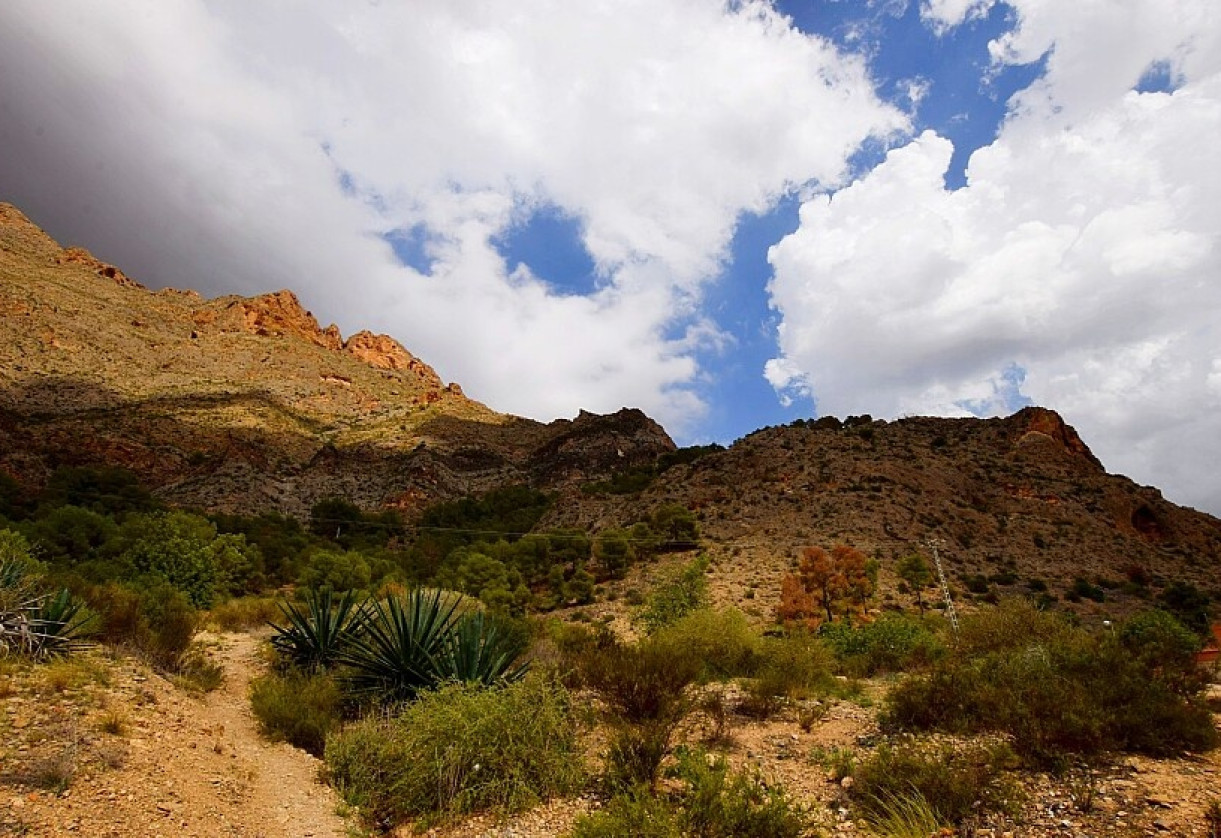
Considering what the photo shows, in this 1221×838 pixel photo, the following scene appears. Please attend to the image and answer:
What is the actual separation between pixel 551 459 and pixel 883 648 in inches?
2262

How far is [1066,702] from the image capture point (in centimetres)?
731

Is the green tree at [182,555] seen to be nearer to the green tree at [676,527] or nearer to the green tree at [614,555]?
the green tree at [614,555]

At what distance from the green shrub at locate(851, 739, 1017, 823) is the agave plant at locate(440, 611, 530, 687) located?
5.06m

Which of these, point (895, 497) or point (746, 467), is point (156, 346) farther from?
point (895, 497)

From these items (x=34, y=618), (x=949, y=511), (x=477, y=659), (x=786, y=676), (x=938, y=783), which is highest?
(x=949, y=511)

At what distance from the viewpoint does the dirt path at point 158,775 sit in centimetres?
572

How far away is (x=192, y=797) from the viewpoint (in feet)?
22.0

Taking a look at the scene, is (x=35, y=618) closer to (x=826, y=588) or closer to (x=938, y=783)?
(x=938, y=783)

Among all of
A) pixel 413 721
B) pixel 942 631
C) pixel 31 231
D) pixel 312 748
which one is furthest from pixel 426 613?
pixel 31 231

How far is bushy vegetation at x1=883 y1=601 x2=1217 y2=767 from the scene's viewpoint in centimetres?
698

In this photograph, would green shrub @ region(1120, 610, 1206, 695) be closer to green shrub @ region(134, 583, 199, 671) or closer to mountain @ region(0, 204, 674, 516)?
green shrub @ region(134, 583, 199, 671)

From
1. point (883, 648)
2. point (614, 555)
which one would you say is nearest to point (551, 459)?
point (614, 555)

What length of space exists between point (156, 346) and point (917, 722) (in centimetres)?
9172

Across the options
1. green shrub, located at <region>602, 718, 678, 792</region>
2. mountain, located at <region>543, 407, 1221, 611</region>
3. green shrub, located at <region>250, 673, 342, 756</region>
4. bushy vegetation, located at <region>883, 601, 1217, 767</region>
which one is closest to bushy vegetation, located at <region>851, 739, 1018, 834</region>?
bushy vegetation, located at <region>883, 601, 1217, 767</region>
